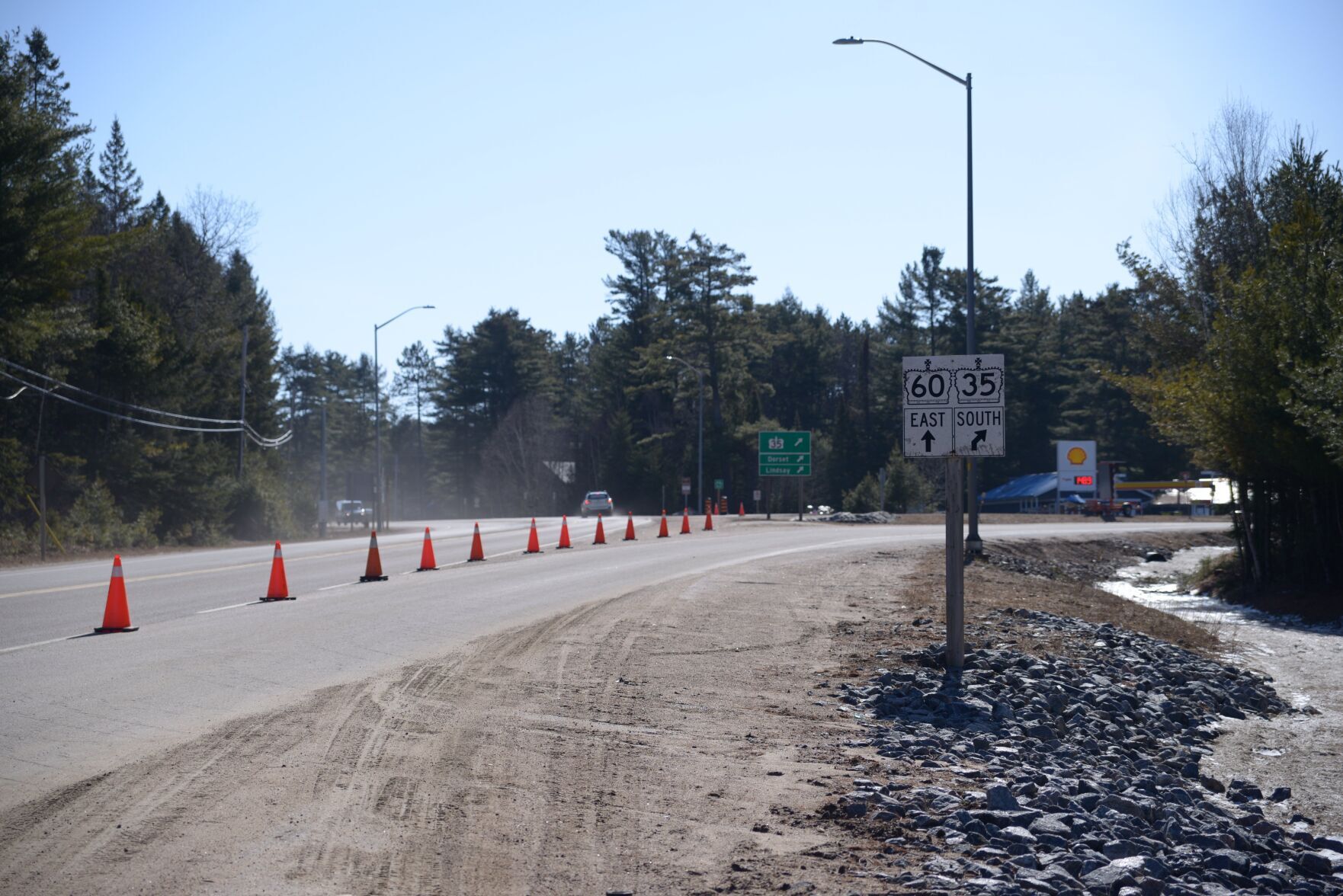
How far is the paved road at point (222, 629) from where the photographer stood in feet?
27.5

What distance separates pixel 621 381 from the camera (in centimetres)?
9550

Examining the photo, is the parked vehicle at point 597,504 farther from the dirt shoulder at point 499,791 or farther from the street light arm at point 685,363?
the dirt shoulder at point 499,791

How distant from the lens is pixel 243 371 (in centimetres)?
5034

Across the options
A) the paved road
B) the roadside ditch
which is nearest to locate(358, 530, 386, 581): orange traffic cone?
the paved road

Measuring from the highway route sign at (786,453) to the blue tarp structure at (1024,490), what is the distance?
85.9 ft

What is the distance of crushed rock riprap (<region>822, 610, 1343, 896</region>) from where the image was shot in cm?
595

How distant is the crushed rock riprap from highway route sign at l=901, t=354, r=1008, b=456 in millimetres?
2231

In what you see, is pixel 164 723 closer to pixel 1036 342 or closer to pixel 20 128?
pixel 20 128

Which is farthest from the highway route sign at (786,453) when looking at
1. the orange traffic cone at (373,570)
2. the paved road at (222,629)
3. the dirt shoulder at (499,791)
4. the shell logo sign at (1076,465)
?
the dirt shoulder at (499,791)

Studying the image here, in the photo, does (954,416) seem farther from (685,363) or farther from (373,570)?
(685,363)

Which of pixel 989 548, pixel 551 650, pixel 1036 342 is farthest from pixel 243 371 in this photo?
pixel 1036 342

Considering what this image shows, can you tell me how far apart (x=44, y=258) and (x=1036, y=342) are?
74220 millimetres

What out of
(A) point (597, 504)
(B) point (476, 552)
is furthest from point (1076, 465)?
(B) point (476, 552)

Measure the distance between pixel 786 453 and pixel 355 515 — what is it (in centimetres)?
3746
